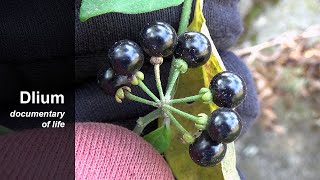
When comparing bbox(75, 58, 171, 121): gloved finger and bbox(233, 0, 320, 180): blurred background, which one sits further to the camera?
bbox(233, 0, 320, 180): blurred background

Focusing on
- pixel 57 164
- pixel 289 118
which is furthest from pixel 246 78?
pixel 289 118

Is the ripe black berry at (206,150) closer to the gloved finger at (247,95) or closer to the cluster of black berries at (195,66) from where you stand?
the cluster of black berries at (195,66)

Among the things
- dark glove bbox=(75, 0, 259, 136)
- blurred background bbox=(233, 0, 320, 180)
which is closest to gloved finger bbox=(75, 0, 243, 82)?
dark glove bbox=(75, 0, 259, 136)

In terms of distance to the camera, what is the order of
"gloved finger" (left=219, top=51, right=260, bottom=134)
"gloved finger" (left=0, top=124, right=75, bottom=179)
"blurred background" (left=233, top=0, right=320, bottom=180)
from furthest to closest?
"blurred background" (left=233, top=0, right=320, bottom=180) < "gloved finger" (left=219, top=51, right=260, bottom=134) < "gloved finger" (left=0, top=124, right=75, bottom=179)

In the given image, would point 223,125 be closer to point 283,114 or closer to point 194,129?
point 194,129

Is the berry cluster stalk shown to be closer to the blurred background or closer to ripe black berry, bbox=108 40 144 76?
ripe black berry, bbox=108 40 144 76

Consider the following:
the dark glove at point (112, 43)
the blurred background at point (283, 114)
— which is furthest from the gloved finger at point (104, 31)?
the blurred background at point (283, 114)

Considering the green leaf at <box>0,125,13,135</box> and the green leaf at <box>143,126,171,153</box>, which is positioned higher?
the green leaf at <box>0,125,13,135</box>

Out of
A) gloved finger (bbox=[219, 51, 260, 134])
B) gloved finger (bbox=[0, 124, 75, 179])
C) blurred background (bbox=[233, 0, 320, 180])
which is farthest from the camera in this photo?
blurred background (bbox=[233, 0, 320, 180])
